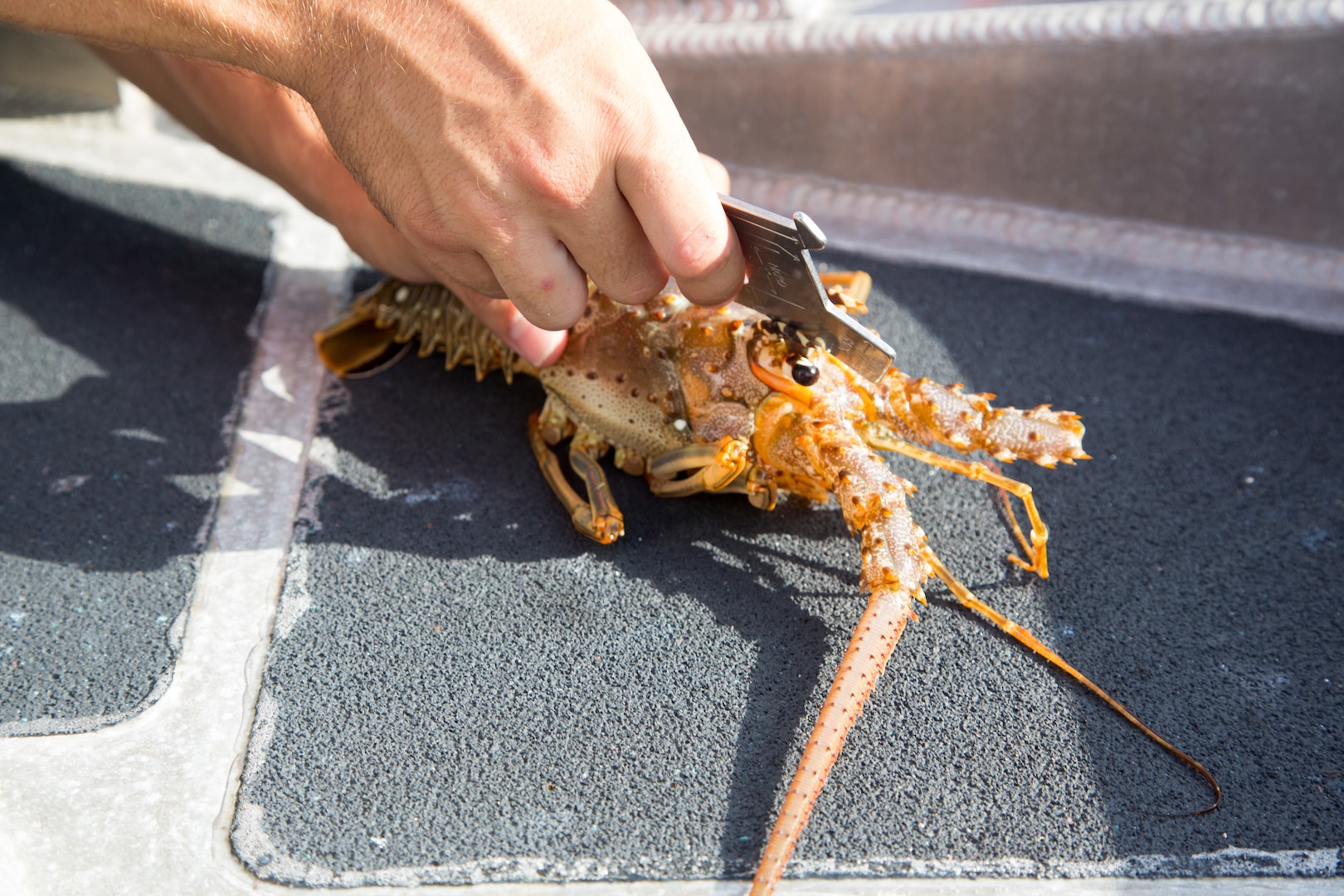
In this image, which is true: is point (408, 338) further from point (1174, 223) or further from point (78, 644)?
point (1174, 223)

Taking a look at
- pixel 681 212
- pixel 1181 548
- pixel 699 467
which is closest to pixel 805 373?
pixel 699 467

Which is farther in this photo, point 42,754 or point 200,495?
point 200,495

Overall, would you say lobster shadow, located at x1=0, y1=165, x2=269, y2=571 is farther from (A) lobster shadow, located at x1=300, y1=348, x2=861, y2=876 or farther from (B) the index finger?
(B) the index finger

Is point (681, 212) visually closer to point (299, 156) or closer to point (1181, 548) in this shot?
point (299, 156)

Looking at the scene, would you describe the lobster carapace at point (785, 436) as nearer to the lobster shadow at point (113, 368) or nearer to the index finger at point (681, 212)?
the index finger at point (681, 212)

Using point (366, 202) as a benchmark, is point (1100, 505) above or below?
below

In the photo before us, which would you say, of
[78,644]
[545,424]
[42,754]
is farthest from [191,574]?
[545,424]

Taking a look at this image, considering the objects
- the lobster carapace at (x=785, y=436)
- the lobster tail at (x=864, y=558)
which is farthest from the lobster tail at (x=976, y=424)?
the lobster tail at (x=864, y=558)

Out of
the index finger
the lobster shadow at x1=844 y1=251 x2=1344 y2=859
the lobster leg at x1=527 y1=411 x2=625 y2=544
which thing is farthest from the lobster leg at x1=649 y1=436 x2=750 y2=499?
the lobster shadow at x1=844 y1=251 x2=1344 y2=859
